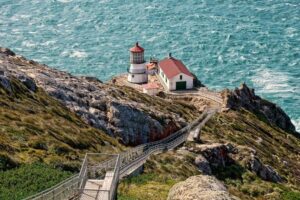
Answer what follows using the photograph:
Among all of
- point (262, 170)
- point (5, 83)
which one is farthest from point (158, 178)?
point (262, 170)

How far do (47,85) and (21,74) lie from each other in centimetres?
379

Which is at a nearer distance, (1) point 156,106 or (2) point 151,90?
(1) point 156,106

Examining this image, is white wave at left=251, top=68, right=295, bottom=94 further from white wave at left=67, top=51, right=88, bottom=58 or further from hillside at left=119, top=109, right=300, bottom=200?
hillside at left=119, top=109, right=300, bottom=200

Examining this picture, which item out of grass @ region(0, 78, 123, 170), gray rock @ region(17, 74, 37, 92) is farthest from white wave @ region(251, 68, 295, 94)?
grass @ region(0, 78, 123, 170)

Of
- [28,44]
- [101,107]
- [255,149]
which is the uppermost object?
[28,44]

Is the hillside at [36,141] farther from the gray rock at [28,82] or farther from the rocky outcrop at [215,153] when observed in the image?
the rocky outcrop at [215,153]

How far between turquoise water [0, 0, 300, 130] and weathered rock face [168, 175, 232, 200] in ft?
328

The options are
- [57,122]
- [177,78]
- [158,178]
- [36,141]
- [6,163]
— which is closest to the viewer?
[6,163]

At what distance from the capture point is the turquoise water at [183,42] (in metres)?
154

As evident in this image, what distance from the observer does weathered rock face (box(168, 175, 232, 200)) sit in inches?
1352

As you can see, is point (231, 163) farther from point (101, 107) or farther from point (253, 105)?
point (253, 105)

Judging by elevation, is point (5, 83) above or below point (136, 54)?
below

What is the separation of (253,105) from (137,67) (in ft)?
81.3

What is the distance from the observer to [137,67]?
116m
